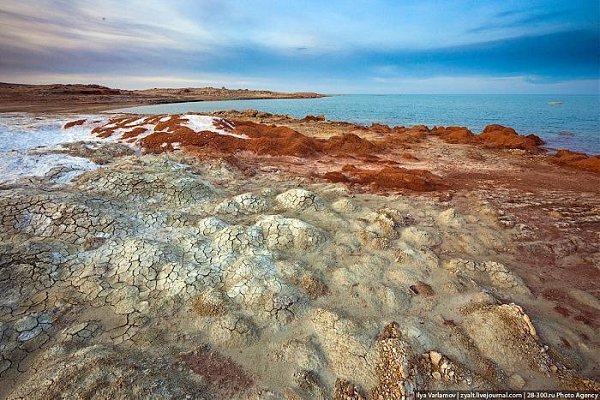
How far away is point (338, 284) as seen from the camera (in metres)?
5.34

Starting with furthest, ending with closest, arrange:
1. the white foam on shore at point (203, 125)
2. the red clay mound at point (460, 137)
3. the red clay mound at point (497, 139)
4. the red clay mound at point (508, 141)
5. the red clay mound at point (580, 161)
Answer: the red clay mound at point (460, 137), the red clay mound at point (497, 139), the red clay mound at point (508, 141), the white foam on shore at point (203, 125), the red clay mound at point (580, 161)

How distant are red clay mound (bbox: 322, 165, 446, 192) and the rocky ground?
1.07ft

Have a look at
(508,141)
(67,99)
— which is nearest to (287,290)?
(508,141)

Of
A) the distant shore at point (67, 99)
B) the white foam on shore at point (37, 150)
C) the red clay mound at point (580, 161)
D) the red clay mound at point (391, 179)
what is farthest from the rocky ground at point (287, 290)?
the distant shore at point (67, 99)

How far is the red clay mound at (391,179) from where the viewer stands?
33.6ft

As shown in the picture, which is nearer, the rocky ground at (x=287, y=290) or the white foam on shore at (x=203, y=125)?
the rocky ground at (x=287, y=290)

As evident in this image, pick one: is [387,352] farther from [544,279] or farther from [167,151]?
[167,151]

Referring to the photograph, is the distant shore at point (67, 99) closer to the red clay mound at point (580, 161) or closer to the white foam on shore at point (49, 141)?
the white foam on shore at point (49, 141)

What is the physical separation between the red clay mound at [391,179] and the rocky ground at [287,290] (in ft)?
1.07

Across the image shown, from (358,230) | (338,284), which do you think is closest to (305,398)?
(338,284)

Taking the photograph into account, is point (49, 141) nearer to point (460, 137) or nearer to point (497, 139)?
point (460, 137)

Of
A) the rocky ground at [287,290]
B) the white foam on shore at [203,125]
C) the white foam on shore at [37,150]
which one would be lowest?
the rocky ground at [287,290]

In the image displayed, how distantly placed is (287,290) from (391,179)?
707cm

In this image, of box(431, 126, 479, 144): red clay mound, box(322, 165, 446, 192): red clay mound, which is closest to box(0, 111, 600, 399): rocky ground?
box(322, 165, 446, 192): red clay mound
